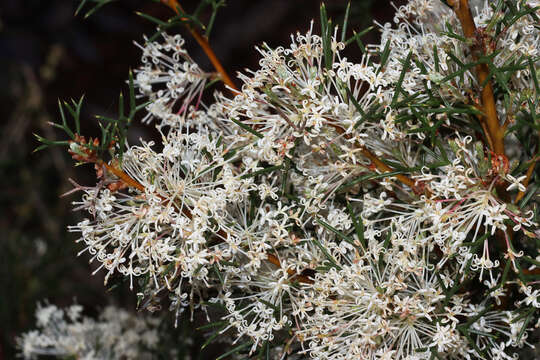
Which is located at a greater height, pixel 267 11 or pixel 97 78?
pixel 97 78

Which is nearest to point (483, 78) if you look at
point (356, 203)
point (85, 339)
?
point (356, 203)

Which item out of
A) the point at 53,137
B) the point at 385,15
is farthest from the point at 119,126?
the point at 385,15

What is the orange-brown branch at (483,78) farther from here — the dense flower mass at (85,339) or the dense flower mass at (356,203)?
the dense flower mass at (85,339)

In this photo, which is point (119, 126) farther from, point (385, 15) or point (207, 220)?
point (385, 15)

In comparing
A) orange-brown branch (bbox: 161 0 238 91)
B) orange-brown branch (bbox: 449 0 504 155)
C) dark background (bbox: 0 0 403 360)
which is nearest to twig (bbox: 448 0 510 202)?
orange-brown branch (bbox: 449 0 504 155)

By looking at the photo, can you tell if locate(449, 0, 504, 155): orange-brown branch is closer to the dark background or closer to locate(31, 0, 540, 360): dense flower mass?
locate(31, 0, 540, 360): dense flower mass

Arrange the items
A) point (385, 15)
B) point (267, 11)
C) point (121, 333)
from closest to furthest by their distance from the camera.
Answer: point (121, 333) → point (385, 15) → point (267, 11)

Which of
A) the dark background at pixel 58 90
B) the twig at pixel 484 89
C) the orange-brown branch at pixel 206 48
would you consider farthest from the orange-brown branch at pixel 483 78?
the dark background at pixel 58 90
